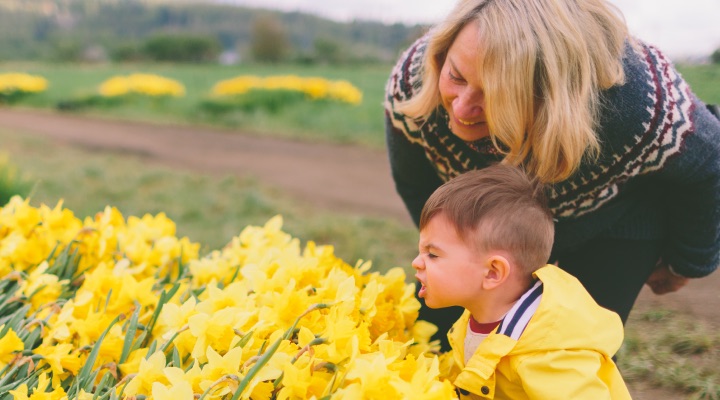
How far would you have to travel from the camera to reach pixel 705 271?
2.03 meters

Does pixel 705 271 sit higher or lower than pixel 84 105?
higher

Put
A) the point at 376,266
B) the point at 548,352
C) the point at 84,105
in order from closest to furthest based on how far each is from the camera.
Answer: the point at 548,352 < the point at 376,266 < the point at 84,105

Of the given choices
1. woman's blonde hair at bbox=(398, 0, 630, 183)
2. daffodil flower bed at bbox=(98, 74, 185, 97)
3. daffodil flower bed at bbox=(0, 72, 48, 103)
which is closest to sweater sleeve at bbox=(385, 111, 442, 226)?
woman's blonde hair at bbox=(398, 0, 630, 183)

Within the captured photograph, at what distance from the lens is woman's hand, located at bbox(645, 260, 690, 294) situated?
2.20m

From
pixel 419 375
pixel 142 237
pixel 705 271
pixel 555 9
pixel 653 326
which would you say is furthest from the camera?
pixel 653 326

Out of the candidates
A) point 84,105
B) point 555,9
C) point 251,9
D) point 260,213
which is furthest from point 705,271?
point 251,9

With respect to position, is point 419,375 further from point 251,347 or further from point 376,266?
point 376,266

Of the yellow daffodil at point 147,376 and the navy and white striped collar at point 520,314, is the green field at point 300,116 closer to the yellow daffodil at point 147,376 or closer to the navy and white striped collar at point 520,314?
the navy and white striped collar at point 520,314

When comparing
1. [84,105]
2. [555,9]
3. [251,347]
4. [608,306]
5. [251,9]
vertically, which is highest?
[555,9]

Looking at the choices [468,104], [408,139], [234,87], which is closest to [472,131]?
[468,104]

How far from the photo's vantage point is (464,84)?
160 centimetres

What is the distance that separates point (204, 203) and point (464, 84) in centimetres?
386

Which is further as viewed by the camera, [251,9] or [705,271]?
[251,9]

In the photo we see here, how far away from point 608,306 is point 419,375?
3.58 ft
